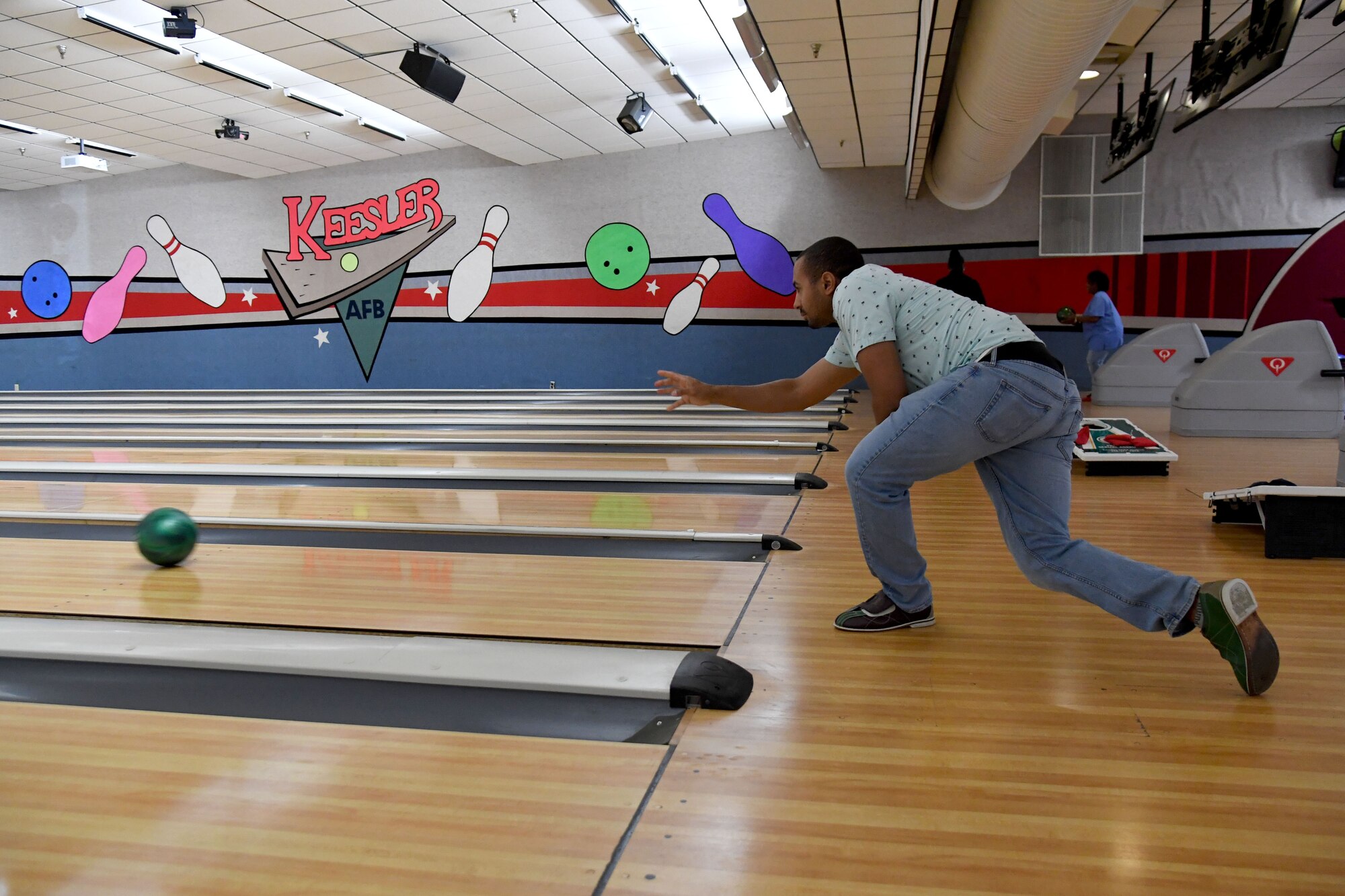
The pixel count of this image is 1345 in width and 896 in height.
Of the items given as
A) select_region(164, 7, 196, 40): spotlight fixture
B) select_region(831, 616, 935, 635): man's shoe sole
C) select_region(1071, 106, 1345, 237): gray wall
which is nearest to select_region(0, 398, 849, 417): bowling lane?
select_region(164, 7, 196, 40): spotlight fixture

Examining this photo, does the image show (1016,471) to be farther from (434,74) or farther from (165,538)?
(434,74)

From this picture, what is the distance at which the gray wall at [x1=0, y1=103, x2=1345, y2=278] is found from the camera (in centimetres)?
840

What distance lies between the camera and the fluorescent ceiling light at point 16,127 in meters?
7.98

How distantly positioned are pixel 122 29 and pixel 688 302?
18.4 ft

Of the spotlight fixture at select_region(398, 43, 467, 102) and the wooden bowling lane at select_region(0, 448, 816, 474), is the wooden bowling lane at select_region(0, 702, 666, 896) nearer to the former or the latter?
the wooden bowling lane at select_region(0, 448, 816, 474)

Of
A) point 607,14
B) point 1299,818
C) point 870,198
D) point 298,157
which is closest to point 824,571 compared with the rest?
point 1299,818

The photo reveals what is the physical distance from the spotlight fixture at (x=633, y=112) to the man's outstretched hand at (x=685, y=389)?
18.6 ft

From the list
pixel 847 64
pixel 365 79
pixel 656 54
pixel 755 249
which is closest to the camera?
pixel 847 64

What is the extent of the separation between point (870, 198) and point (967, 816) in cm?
857

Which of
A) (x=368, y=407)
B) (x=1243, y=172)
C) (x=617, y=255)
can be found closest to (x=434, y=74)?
(x=368, y=407)

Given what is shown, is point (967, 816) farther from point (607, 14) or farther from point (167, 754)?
point (607, 14)

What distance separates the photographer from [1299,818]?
56.6 inches

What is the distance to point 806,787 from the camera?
5.16 feet

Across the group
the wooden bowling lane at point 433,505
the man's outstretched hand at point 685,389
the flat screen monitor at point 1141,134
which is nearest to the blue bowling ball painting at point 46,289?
the wooden bowling lane at point 433,505
